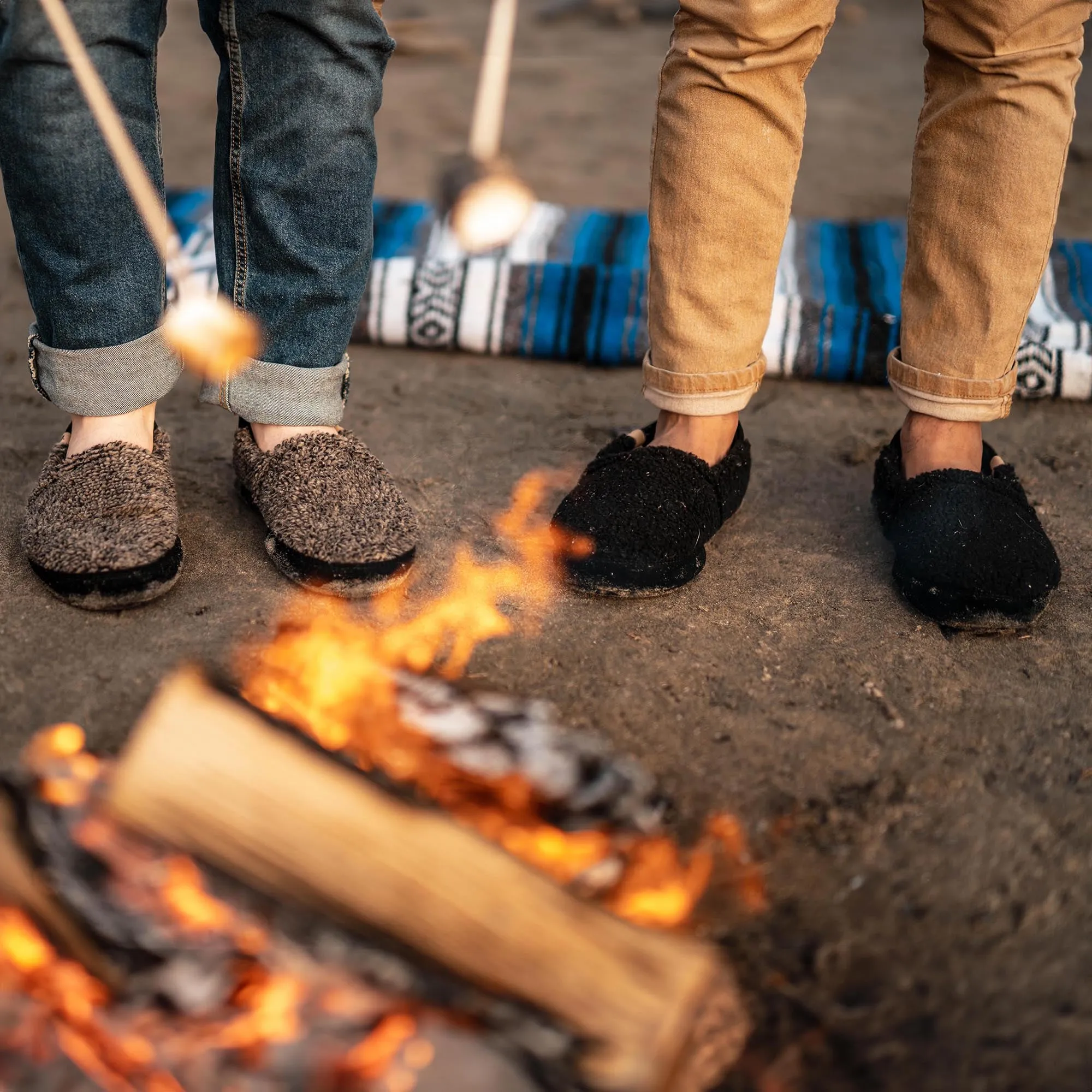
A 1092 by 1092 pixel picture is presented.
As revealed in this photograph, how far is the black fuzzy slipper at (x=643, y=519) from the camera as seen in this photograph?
143cm

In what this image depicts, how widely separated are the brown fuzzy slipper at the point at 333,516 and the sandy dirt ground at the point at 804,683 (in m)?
0.08

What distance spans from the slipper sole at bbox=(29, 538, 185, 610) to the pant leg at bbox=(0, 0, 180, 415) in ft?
0.74

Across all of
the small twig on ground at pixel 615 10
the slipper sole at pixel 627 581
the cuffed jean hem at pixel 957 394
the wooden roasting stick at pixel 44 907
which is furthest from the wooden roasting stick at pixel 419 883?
the small twig on ground at pixel 615 10

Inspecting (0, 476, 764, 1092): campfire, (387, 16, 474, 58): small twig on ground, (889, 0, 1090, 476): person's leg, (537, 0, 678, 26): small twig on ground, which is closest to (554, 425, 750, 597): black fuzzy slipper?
(889, 0, 1090, 476): person's leg

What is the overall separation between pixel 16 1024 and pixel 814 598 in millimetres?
1077

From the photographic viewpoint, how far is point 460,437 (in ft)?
6.32

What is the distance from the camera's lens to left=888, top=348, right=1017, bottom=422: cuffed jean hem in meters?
1.49

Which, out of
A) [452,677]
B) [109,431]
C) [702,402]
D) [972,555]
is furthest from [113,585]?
[972,555]

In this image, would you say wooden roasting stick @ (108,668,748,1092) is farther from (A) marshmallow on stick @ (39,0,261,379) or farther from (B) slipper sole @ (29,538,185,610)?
(A) marshmallow on stick @ (39,0,261,379)

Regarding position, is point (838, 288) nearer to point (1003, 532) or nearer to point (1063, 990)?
point (1003, 532)

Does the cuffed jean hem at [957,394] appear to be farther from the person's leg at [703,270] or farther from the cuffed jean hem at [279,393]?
the cuffed jean hem at [279,393]

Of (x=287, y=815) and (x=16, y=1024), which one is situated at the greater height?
(x=287, y=815)

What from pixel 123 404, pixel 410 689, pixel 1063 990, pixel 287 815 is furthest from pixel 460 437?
pixel 1063 990

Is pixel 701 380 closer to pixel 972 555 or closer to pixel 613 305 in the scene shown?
pixel 972 555
